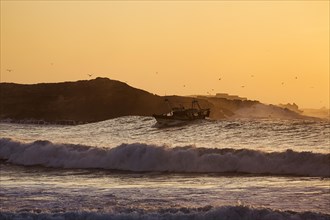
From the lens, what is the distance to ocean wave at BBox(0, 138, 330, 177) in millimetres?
28680

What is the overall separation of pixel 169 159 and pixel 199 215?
17.4 m

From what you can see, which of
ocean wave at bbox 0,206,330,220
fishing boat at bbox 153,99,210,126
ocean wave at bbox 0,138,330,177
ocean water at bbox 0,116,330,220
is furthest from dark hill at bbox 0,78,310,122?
ocean wave at bbox 0,206,330,220

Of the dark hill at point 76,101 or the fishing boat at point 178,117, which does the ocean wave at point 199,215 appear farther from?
the dark hill at point 76,101

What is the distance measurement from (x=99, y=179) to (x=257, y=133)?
1942 centimetres

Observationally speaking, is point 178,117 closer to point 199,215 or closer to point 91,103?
point 199,215

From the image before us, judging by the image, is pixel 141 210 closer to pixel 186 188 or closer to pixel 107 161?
pixel 186 188

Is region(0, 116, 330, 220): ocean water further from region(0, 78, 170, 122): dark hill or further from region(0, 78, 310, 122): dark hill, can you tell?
region(0, 78, 170, 122): dark hill

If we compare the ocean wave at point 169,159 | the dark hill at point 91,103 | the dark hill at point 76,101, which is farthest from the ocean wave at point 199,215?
the dark hill at point 76,101

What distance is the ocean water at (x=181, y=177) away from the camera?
1505 centimetres

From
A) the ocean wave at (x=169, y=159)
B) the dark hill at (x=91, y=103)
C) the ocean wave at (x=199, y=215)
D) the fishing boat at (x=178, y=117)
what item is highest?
the dark hill at (x=91, y=103)

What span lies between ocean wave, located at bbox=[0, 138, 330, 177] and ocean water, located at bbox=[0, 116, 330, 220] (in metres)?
0.04

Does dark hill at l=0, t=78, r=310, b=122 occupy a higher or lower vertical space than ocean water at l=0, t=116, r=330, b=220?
higher

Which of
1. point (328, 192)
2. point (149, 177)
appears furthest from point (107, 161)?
point (328, 192)

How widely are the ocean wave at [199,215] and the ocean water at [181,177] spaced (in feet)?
0.07
